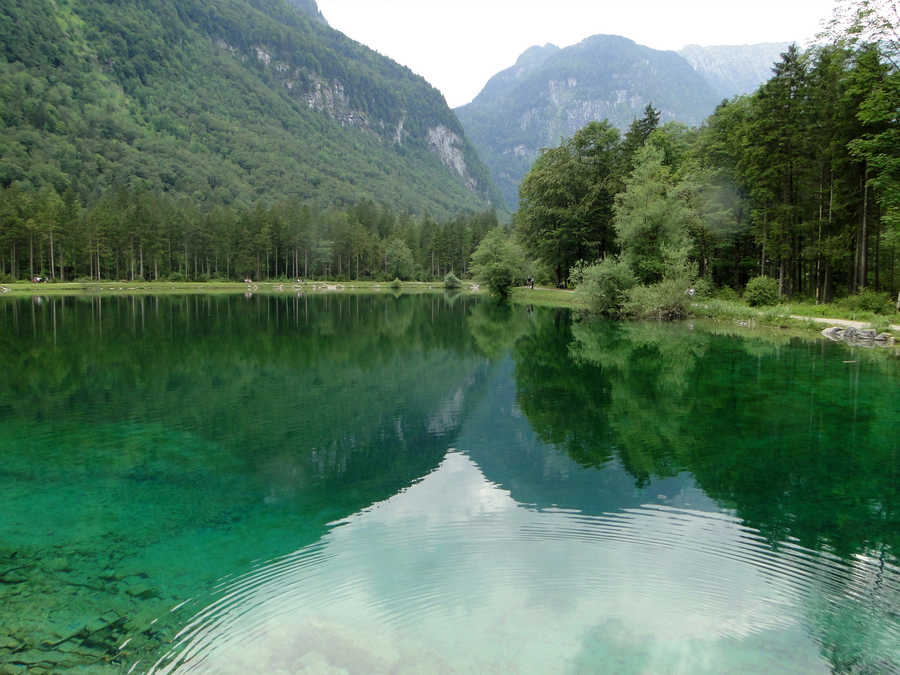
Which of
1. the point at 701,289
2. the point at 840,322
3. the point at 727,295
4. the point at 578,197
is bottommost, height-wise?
the point at 840,322

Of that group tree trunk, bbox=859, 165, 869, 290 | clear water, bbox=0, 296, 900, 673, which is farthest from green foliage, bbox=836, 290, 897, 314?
clear water, bbox=0, 296, 900, 673

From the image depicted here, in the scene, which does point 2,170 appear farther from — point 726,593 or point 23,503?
point 726,593

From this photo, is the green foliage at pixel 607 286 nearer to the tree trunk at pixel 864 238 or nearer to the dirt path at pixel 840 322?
the dirt path at pixel 840 322

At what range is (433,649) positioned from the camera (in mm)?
5465

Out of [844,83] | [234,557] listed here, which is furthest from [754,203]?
[234,557]

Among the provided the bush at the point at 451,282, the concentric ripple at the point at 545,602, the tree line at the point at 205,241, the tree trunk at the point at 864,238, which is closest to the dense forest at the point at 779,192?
the tree trunk at the point at 864,238

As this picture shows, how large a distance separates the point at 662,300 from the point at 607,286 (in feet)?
14.9

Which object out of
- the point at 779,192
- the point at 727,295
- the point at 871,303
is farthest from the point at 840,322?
the point at 727,295

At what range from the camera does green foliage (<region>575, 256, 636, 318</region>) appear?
4203 cm

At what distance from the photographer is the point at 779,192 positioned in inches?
1613

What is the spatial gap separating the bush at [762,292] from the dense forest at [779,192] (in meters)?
2.35

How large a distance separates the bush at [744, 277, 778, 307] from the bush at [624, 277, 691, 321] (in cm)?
441

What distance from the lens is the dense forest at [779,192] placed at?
3197 cm

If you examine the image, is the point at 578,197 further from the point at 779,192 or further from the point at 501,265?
the point at 779,192
